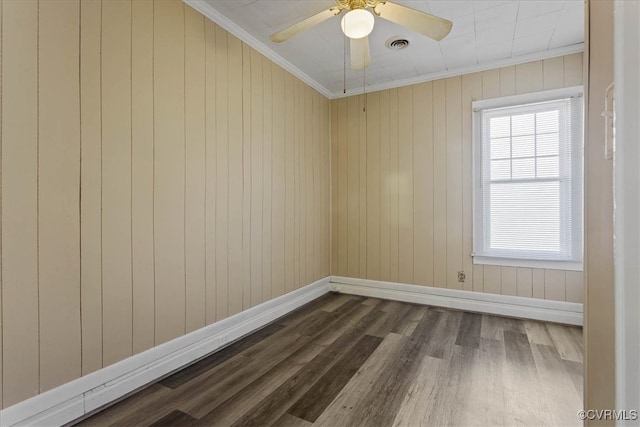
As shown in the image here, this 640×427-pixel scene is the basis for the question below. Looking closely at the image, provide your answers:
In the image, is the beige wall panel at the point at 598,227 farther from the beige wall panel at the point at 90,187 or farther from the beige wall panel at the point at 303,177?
the beige wall panel at the point at 303,177

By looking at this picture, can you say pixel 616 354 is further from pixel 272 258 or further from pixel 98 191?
pixel 272 258

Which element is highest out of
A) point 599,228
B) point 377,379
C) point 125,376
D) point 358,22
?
point 358,22

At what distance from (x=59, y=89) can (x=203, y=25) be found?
1225 millimetres

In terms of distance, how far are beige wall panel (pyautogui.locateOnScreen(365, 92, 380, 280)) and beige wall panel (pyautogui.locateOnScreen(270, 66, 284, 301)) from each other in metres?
1.25

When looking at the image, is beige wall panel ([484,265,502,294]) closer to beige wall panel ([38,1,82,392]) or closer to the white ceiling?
the white ceiling

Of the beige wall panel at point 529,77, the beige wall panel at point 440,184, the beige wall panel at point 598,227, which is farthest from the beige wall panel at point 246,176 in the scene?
the beige wall panel at point 529,77

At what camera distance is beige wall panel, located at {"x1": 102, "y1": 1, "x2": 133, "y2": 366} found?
1.77 meters

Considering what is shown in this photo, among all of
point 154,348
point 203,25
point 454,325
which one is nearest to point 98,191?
point 154,348

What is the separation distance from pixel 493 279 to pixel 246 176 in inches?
114

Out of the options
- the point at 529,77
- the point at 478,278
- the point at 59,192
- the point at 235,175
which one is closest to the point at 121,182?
the point at 59,192

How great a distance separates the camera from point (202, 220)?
2.37 meters

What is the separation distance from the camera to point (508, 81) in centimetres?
323

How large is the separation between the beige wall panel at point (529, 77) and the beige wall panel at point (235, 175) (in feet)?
9.54

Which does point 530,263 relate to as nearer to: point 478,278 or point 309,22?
point 478,278
